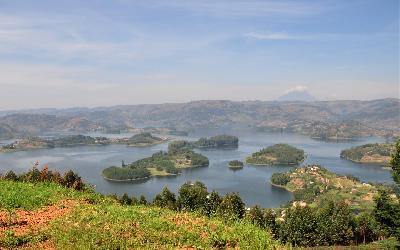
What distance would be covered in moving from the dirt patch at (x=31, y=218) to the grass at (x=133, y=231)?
0.28m

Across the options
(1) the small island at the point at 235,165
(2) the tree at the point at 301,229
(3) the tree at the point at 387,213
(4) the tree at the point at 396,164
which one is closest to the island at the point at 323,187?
(1) the small island at the point at 235,165

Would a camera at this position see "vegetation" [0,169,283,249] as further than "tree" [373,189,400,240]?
No

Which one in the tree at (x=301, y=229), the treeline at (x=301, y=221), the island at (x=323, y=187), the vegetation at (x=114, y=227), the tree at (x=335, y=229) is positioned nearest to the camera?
the vegetation at (x=114, y=227)

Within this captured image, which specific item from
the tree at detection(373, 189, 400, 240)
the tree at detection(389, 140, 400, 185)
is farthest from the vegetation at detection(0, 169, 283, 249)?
the tree at detection(373, 189, 400, 240)

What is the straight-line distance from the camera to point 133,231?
11539 millimetres

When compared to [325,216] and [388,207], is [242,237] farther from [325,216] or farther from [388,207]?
[325,216]

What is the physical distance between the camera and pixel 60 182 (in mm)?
20094

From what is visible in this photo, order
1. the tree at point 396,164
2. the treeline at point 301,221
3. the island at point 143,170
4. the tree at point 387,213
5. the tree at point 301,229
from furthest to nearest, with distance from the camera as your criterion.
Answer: the island at point 143,170, the tree at point 301,229, the treeline at point 301,221, the tree at point 387,213, the tree at point 396,164

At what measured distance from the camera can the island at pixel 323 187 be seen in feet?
421

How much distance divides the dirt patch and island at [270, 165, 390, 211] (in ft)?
372

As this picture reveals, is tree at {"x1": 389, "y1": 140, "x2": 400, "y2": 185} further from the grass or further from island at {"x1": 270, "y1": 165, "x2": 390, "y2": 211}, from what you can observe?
island at {"x1": 270, "y1": 165, "x2": 390, "y2": 211}

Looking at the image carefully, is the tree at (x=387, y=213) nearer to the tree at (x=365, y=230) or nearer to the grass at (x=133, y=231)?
the grass at (x=133, y=231)

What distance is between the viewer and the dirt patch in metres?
11.5

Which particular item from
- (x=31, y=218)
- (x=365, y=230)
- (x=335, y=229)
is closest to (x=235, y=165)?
(x=365, y=230)
